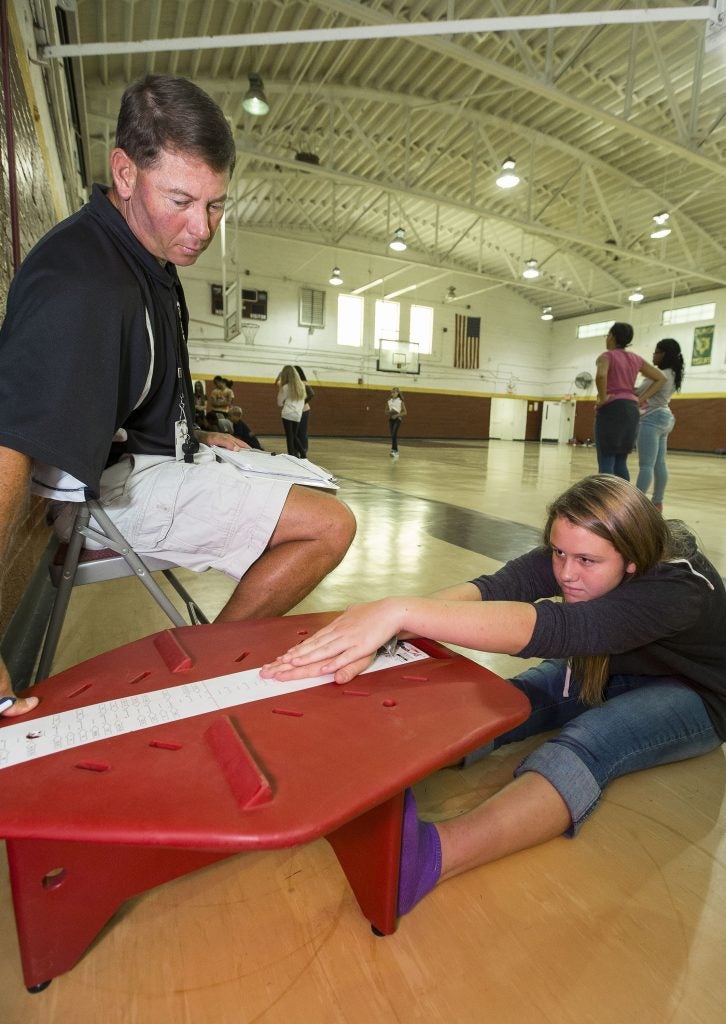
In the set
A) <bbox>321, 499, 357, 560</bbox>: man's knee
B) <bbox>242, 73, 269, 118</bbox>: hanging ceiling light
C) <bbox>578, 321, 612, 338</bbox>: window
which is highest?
<bbox>242, 73, 269, 118</bbox>: hanging ceiling light

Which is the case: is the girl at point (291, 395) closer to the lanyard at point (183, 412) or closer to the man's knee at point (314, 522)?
the lanyard at point (183, 412)

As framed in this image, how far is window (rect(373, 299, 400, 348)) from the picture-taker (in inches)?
653

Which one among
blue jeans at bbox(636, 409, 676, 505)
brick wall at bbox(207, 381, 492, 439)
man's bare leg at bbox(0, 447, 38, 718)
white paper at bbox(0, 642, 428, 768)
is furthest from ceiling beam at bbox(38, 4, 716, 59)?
brick wall at bbox(207, 381, 492, 439)

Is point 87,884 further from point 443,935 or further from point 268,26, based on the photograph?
point 268,26

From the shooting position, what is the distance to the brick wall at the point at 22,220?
1.52 metres

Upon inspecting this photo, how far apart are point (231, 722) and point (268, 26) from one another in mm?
8588

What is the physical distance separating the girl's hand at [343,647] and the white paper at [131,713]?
2 cm

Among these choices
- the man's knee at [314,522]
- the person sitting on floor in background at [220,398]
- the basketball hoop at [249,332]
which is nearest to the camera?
the man's knee at [314,522]

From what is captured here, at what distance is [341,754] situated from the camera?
60 cm

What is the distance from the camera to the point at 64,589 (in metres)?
1.02

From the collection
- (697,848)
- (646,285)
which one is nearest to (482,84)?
(646,285)

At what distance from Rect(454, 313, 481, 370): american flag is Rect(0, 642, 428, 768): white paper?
18.3 meters

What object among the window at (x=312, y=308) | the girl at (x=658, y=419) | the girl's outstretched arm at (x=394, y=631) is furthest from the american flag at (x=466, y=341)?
the girl's outstretched arm at (x=394, y=631)

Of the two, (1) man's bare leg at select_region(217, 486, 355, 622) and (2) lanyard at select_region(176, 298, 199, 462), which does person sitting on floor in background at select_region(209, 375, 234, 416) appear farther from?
(1) man's bare leg at select_region(217, 486, 355, 622)
